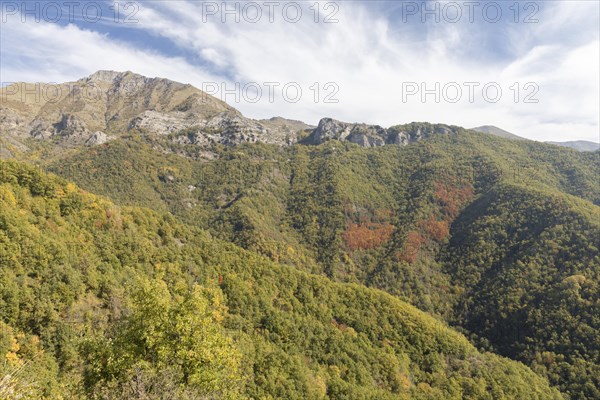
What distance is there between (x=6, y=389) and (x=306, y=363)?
206 feet

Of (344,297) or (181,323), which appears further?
(344,297)

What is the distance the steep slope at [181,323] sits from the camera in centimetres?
2005

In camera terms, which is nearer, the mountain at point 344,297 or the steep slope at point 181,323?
the steep slope at point 181,323

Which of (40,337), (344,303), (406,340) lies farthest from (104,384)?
(406,340)

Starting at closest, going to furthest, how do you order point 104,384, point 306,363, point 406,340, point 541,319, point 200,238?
point 104,384 < point 306,363 < point 200,238 < point 406,340 < point 541,319

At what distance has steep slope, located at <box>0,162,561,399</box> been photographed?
65.8 ft

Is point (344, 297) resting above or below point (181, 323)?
below

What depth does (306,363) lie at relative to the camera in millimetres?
65688

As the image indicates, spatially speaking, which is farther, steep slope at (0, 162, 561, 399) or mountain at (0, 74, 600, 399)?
mountain at (0, 74, 600, 399)

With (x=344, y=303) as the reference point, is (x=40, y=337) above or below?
above

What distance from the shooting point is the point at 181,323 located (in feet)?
65.7

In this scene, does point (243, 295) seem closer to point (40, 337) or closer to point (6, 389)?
point (40, 337)

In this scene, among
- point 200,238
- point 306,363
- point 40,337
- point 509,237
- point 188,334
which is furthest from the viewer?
point 509,237

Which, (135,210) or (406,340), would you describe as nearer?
(135,210)
